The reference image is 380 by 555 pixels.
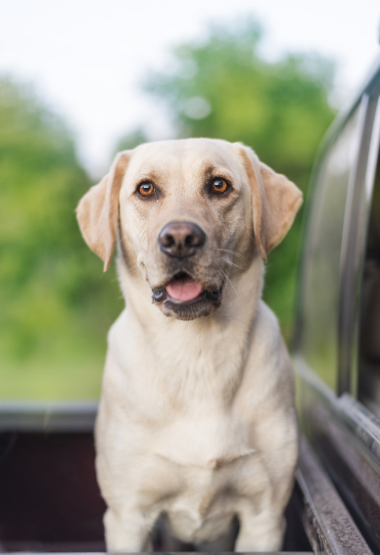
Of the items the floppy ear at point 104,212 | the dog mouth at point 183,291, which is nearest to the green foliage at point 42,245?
the floppy ear at point 104,212

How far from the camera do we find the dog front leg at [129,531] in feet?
5.63

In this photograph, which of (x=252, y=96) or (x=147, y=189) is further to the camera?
(x=252, y=96)

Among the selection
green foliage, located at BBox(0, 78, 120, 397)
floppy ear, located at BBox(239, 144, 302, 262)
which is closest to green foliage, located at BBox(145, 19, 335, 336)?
green foliage, located at BBox(0, 78, 120, 397)

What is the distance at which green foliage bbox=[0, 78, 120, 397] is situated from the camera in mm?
9945

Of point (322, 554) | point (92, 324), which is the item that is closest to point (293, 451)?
point (322, 554)

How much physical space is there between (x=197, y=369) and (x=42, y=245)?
10.5 m

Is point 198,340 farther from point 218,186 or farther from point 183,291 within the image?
point 218,186

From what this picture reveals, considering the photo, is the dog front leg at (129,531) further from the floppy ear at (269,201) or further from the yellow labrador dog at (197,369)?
the floppy ear at (269,201)

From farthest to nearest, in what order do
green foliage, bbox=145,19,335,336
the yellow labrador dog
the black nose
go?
green foliage, bbox=145,19,335,336 < the yellow labrador dog < the black nose

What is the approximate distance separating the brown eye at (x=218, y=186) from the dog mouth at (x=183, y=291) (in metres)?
0.34

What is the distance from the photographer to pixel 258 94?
33.0 ft

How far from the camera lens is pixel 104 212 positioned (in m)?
1.75

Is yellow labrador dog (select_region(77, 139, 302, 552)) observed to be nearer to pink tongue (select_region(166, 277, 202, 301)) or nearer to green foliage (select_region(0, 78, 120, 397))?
pink tongue (select_region(166, 277, 202, 301))

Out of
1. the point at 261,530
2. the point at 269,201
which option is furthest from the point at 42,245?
the point at 261,530
